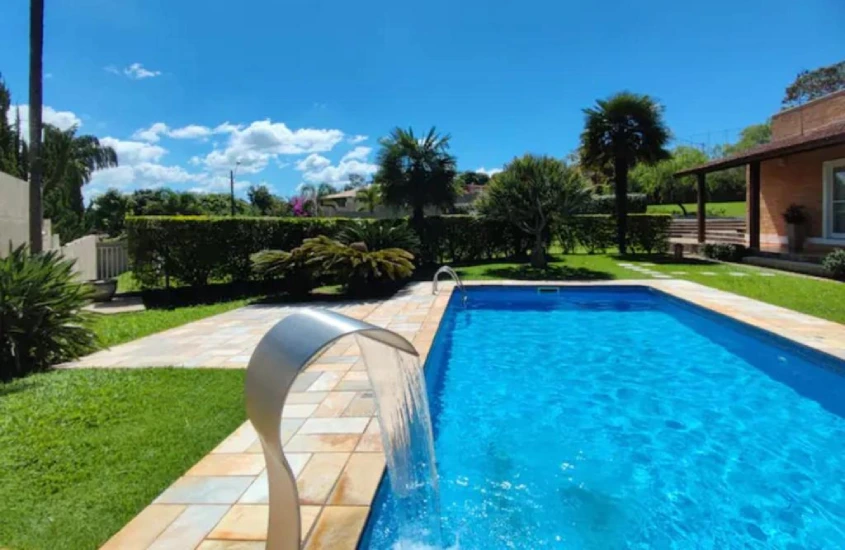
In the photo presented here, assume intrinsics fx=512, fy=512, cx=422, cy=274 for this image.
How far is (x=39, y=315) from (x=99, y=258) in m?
11.3

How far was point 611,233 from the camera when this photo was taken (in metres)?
20.7

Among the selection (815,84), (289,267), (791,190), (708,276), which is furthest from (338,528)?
(815,84)

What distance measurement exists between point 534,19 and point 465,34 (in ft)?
6.64

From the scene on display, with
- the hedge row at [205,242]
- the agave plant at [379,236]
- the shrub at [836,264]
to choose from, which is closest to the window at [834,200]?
the shrub at [836,264]

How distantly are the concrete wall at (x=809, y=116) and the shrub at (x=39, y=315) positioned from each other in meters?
19.3

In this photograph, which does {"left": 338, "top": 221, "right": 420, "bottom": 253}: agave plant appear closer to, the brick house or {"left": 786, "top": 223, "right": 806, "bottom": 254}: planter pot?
the brick house

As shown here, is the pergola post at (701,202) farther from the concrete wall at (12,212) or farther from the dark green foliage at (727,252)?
the concrete wall at (12,212)

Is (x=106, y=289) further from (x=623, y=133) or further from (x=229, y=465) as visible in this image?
(x=623, y=133)

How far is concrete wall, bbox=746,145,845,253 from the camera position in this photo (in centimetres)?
1530

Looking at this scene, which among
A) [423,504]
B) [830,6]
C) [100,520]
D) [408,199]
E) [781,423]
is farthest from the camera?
[408,199]

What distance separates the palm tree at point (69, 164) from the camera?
840 inches

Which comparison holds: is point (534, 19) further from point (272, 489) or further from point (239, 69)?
point (272, 489)

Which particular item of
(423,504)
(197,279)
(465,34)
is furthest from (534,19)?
(423,504)

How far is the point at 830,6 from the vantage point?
13852mm
